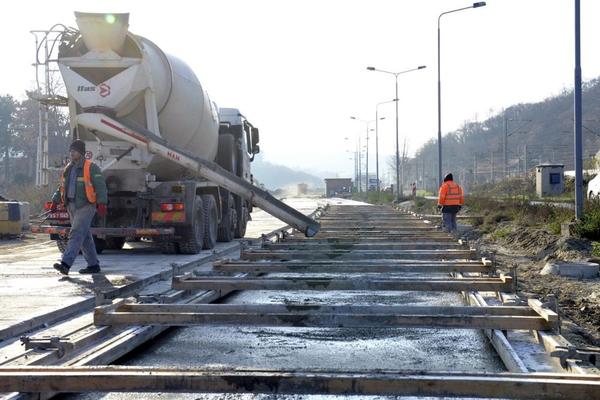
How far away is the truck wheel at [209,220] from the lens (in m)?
14.3

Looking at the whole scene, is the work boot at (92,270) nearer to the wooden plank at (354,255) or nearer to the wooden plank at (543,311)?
the wooden plank at (354,255)

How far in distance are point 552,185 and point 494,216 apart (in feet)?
59.8

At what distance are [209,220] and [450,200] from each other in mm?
4979

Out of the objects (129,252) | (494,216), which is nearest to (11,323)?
(129,252)

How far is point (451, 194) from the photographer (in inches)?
594

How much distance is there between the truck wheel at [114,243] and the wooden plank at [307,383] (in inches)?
429

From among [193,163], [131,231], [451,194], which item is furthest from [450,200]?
[131,231]

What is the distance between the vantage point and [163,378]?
12.1 feet

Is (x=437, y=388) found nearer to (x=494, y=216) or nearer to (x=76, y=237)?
(x=76, y=237)

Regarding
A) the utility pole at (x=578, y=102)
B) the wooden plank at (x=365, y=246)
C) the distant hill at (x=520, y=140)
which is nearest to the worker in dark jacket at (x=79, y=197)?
the wooden plank at (x=365, y=246)

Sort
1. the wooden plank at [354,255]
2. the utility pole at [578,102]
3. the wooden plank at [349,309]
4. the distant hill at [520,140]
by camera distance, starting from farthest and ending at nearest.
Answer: the distant hill at [520,140], the utility pole at [578,102], the wooden plank at [354,255], the wooden plank at [349,309]

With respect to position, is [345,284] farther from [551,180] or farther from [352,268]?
[551,180]

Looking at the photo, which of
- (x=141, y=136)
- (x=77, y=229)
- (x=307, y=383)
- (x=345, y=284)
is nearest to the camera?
(x=307, y=383)


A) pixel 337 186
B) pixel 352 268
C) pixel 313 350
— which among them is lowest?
pixel 313 350
